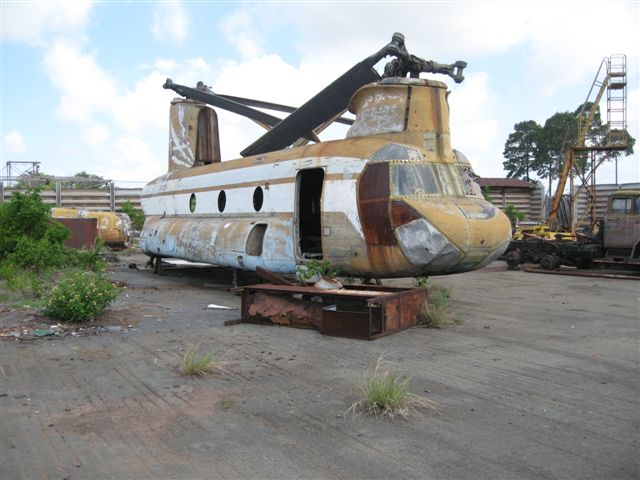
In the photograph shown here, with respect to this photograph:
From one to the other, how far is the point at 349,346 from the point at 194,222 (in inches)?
313

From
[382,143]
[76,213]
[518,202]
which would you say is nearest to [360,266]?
[382,143]

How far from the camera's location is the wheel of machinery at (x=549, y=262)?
60.7 ft

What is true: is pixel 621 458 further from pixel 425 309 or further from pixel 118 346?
pixel 118 346

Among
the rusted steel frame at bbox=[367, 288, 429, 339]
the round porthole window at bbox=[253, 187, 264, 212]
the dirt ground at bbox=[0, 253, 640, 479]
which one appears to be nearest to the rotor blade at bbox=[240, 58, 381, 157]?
the round porthole window at bbox=[253, 187, 264, 212]

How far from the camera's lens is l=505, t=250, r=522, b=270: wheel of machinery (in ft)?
63.0

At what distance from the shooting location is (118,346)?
7277 millimetres

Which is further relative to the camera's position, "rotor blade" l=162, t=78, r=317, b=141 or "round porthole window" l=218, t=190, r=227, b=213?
"rotor blade" l=162, t=78, r=317, b=141

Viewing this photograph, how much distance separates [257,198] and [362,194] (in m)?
3.41

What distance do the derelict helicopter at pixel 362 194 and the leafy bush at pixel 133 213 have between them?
700 inches

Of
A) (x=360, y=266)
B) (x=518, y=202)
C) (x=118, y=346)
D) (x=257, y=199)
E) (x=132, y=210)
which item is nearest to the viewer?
(x=118, y=346)

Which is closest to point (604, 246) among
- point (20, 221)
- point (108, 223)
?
point (20, 221)

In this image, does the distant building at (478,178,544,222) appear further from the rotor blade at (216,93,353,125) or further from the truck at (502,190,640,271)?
the rotor blade at (216,93,353,125)

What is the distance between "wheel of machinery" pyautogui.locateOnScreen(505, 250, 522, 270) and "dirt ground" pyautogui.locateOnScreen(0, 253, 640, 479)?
10173 mm

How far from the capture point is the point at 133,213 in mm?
31438
